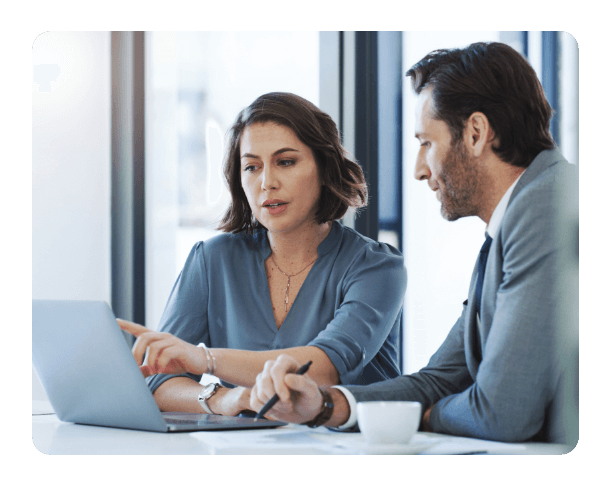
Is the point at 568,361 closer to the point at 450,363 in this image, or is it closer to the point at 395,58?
the point at 450,363

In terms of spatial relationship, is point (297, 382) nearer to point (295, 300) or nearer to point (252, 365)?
point (252, 365)

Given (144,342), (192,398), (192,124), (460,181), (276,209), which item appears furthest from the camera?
(192,124)

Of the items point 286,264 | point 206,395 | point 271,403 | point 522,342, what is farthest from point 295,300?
point 522,342

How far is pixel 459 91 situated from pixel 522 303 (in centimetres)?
43

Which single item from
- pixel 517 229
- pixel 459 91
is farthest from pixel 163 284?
pixel 517 229

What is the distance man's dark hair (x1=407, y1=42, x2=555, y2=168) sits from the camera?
1029 millimetres

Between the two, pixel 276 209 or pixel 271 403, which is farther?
pixel 276 209

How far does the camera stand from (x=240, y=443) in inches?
31.2

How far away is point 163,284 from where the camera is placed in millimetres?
1675

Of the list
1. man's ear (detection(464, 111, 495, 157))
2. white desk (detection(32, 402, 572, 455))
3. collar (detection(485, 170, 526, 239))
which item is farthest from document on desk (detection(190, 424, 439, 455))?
man's ear (detection(464, 111, 495, 157))

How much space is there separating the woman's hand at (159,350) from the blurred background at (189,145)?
362mm

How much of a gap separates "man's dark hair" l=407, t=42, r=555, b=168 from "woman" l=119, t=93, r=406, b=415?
42cm

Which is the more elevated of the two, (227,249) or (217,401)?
(227,249)

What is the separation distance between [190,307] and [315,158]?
452 millimetres
